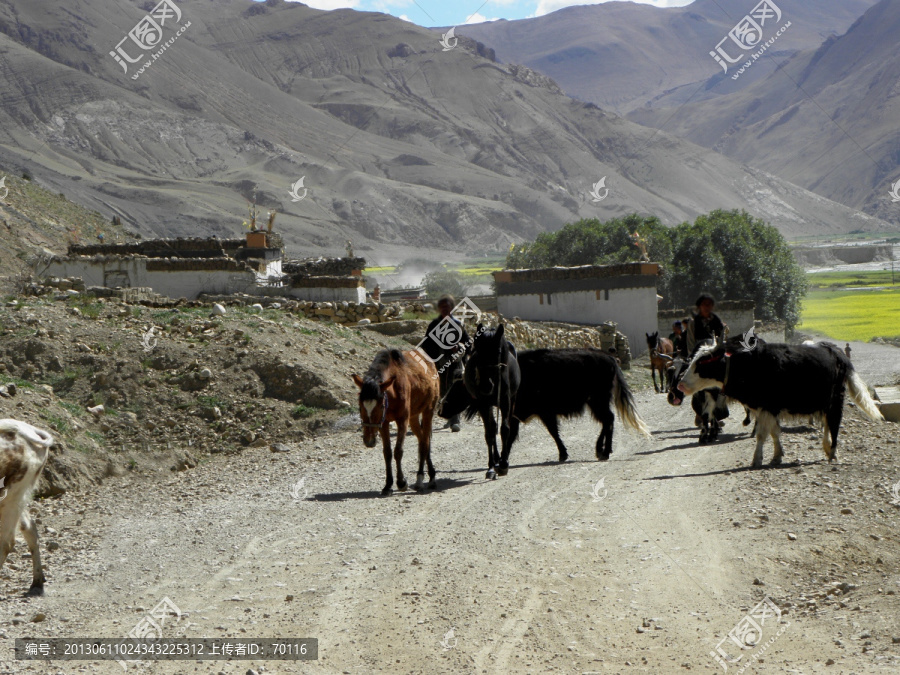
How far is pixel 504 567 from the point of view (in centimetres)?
788

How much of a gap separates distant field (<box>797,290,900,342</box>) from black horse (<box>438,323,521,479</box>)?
5491 cm

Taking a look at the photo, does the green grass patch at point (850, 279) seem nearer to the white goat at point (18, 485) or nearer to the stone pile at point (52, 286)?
the stone pile at point (52, 286)

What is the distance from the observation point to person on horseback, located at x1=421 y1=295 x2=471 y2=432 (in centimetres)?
1298

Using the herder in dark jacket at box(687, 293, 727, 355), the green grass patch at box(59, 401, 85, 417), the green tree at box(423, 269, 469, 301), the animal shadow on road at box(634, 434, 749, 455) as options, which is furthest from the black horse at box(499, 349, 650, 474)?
the green tree at box(423, 269, 469, 301)

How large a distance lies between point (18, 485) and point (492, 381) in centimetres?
572

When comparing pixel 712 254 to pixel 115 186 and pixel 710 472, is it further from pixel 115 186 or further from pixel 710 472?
pixel 115 186

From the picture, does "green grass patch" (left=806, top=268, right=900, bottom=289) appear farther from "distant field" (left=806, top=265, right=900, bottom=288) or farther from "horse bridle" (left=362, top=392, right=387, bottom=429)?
"horse bridle" (left=362, top=392, right=387, bottom=429)

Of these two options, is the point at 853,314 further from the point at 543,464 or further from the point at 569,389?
the point at 543,464

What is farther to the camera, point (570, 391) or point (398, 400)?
point (570, 391)

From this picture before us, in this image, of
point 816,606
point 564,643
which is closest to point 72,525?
point 564,643

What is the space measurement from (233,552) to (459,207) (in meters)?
169

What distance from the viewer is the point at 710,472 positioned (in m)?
11.8

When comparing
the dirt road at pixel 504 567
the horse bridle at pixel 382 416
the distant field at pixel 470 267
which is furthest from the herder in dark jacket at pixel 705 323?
the distant field at pixel 470 267

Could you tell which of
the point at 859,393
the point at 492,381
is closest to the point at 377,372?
the point at 492,381
